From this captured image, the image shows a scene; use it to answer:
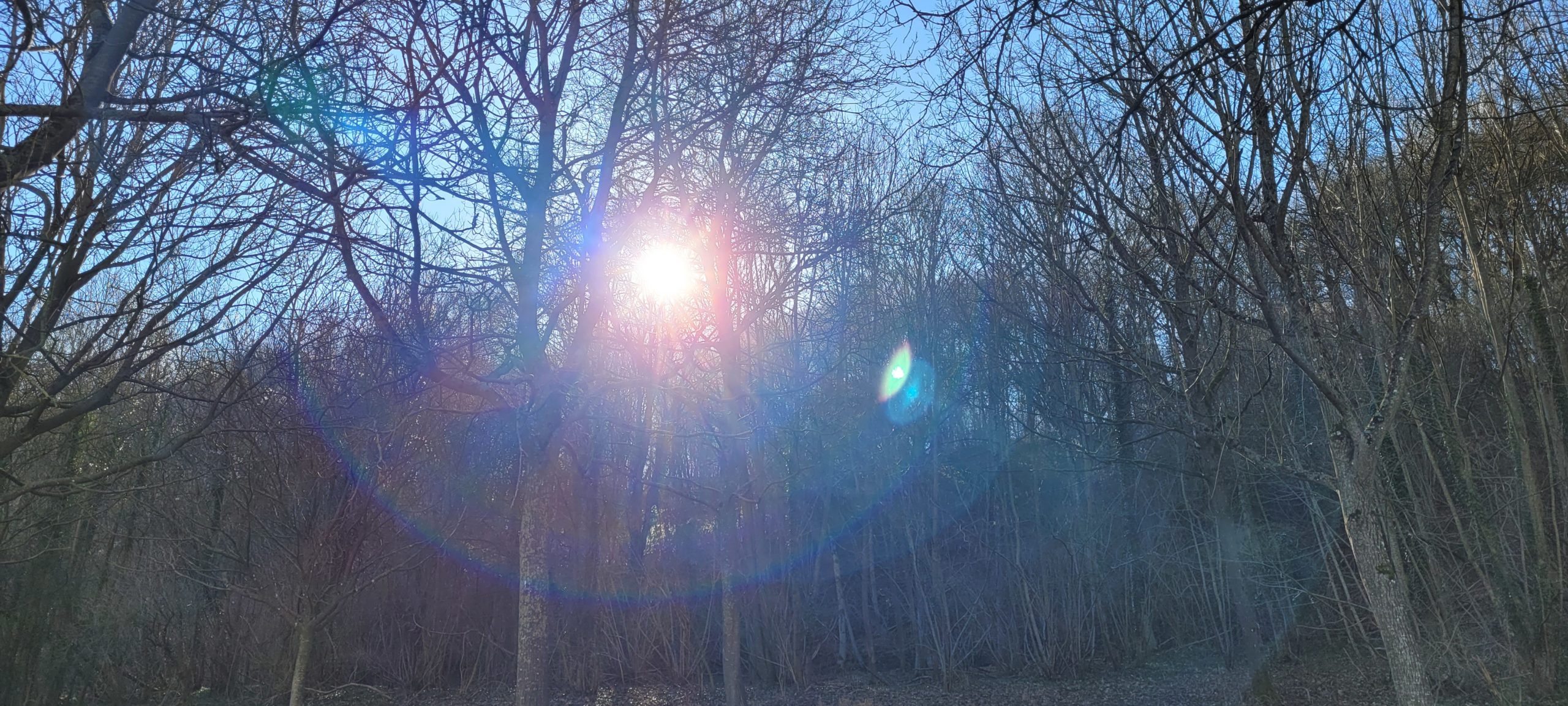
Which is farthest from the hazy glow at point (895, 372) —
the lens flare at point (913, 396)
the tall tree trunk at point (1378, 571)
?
the tall tree trunk at point (1378, 571)

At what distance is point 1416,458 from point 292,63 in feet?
33.0

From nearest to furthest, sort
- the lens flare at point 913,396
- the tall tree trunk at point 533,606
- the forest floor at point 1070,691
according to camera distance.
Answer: the tall tree trunk at point 533,606 < the forest floor at point 1070,691 < the lens flare at point 913,396

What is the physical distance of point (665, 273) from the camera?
8766mm

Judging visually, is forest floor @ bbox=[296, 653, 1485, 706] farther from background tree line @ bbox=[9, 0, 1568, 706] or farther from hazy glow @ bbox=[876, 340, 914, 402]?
hazy glow @ bbox=[876, 340, 914, 402]

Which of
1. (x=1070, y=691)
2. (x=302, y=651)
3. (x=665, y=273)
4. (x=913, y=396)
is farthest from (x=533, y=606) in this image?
(x=913, y=396)

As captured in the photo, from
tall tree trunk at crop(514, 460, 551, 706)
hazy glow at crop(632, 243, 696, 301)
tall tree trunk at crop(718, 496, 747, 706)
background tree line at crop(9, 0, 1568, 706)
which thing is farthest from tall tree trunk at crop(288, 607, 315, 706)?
hazy glow at crop(632, 243, 696, 301)

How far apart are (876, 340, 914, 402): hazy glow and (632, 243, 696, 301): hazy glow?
443 cm

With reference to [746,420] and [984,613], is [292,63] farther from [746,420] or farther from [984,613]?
[984,613]

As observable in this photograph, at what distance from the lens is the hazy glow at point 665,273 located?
8172 millimetres

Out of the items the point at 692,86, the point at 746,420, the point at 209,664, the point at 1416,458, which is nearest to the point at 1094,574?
the point at 1416,458

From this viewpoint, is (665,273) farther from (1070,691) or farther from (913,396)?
(1070,691)

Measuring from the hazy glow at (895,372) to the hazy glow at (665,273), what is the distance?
174 inches

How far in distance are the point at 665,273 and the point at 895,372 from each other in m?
5.14

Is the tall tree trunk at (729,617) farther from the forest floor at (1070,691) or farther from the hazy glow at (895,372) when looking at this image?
the hazy glow at (895,372)
